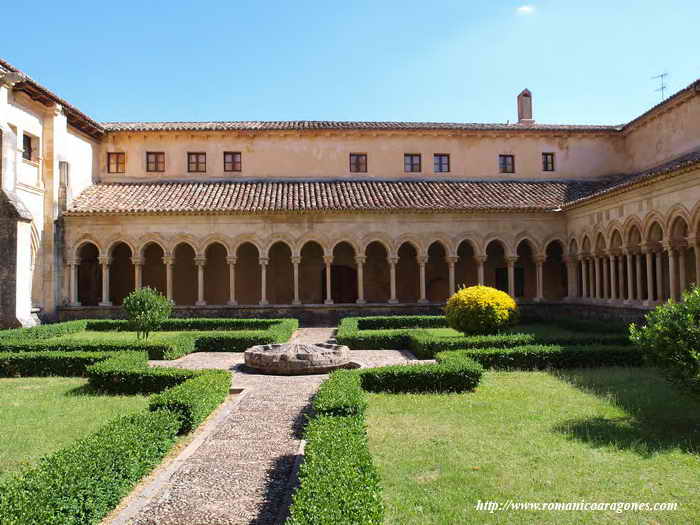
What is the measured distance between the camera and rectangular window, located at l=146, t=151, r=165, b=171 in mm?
25219

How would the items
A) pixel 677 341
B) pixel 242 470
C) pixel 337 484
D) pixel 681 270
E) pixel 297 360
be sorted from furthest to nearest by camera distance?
pixel 681 270, pixel 297 360, pixel 677 341, pixel 242 470, pixel 337 484

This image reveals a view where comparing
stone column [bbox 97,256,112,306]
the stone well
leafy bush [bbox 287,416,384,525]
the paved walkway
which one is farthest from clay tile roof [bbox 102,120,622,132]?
leafy bush [bbox 287,416,384,525]

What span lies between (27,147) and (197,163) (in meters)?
7.01

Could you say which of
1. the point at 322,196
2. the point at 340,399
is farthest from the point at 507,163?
the point at 340,399

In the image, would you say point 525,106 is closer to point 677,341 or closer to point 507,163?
point 507,163

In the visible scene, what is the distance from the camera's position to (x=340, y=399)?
7141 millimetres

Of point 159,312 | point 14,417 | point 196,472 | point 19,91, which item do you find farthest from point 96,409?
point 19,91

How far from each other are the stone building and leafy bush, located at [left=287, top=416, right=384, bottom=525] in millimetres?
13654

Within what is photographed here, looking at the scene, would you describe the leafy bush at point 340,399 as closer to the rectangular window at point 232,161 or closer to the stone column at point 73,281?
the stone column at point 73,281

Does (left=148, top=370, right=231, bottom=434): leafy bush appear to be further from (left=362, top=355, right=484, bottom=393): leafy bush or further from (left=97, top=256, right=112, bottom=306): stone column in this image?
(left=97, top=256, right=112, bottom=306): stone column

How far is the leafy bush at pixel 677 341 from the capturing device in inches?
272

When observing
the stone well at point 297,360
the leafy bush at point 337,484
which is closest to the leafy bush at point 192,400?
the leafy bush at point 337,484

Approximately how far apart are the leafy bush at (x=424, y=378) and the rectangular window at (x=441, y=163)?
1732cm

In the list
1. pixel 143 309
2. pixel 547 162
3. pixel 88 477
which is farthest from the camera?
pixel 547 162
